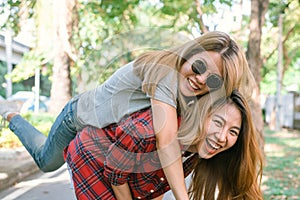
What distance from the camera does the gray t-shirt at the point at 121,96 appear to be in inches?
65.2

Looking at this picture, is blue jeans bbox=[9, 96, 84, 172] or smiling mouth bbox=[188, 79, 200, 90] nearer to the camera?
smiling mouth bbox=[188, 79, 200, 90]

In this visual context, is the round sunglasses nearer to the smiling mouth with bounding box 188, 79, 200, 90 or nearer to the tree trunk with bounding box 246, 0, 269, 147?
the smiling mouth with bounding box 188, 79, 200, 90

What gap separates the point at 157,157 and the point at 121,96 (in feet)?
0.95

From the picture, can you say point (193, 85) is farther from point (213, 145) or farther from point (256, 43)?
point (256, 43)

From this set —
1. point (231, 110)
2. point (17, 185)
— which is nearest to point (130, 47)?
point (231, 110)

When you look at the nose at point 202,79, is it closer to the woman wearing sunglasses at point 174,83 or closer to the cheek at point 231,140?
the woman wearing sunglasses at point 174,83

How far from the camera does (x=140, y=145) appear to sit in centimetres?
166

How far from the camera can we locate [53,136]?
2.33m

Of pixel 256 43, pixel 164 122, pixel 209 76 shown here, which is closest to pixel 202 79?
pixel 209 76

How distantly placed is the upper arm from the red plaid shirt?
0.08ft

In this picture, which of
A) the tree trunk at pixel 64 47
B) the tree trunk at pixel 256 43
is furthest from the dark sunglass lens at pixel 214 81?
the tree trunk at pixel 256 43

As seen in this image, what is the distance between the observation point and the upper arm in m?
1.64

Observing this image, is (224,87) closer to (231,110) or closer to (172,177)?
(231,110)

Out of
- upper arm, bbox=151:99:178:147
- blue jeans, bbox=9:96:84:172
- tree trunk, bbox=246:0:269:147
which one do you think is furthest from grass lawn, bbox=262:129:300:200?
upper arm, bbox=151:99:178:147
